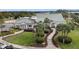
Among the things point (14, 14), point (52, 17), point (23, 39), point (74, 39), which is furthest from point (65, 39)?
point (14, 14)

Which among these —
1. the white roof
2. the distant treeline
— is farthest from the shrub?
the distant treeline

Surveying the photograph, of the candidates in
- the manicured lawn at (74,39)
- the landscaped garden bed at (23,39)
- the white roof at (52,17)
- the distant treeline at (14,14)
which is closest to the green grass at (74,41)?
the manicured lawn at (74,39)

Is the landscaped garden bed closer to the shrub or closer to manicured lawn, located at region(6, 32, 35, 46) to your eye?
manicured lawn, located at region(6, 32, 35, 46)

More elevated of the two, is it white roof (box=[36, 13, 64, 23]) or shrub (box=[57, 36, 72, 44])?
white roof (box=[36, 13, 64, 23])

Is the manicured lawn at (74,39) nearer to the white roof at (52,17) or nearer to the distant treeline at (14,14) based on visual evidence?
the white roof at (52,17)

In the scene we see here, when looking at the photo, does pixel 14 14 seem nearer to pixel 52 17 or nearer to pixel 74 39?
pixel 52 17

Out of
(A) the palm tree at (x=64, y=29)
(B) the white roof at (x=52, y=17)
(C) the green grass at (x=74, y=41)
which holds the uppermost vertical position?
(B) the white roof at (x=52, y=17)
